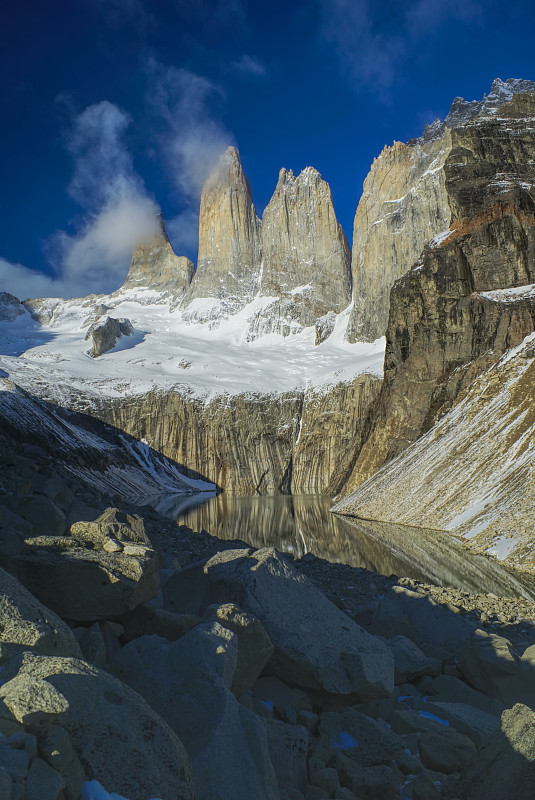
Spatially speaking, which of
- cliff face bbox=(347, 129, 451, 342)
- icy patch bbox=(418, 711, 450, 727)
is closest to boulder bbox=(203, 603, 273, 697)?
icy patch bbox=(418, 711, 450, 727)

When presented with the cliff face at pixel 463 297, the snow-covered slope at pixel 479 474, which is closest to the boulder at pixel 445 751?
the snow-covered slope at pixel 479 474

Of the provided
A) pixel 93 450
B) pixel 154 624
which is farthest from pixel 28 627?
pixel 93 450

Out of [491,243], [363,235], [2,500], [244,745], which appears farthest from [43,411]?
[363,235]

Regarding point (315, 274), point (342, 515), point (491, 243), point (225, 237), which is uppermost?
point (225, 237)

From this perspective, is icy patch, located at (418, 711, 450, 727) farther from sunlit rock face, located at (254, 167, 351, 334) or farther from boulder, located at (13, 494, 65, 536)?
sunlit rock face, located at (254, 167, 351, 334)

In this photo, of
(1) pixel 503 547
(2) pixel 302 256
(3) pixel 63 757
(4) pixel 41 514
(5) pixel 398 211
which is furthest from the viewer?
(2) pixel 302 256

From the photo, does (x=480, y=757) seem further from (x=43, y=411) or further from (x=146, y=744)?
(x=43, y=411)

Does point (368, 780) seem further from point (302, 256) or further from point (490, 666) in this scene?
point (302, 256)
